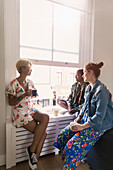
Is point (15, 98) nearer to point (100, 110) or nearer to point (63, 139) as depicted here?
point (63, 139)

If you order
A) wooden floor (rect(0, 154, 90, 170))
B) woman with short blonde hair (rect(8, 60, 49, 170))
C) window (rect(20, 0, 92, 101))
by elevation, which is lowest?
wooden floor (rect(0, 154, 90, 170))

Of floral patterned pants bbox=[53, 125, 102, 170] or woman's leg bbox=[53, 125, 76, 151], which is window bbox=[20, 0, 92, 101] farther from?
floral patterned pants bbox=[53, 125, 102, 170]

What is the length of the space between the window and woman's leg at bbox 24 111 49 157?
2.46 feet

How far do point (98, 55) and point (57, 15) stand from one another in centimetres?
111

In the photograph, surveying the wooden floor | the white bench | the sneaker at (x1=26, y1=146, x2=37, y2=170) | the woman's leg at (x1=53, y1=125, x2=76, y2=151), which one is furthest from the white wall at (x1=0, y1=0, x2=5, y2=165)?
the woman's leg at (x1=53, y1=125, x2=76, y2=151)

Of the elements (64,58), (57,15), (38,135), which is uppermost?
(57,15)

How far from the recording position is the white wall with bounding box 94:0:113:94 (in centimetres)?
241

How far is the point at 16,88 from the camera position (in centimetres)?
157

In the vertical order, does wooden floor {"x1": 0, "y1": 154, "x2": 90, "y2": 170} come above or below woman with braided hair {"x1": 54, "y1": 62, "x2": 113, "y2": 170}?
below

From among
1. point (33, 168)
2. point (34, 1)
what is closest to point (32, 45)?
point (34, 1)

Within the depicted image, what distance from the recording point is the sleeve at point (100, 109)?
4.07ft

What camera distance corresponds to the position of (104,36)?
2.53 meters

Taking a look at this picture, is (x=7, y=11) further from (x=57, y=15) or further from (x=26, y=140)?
(x=26, y=140)

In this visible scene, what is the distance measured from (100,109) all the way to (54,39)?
1.50 meters
